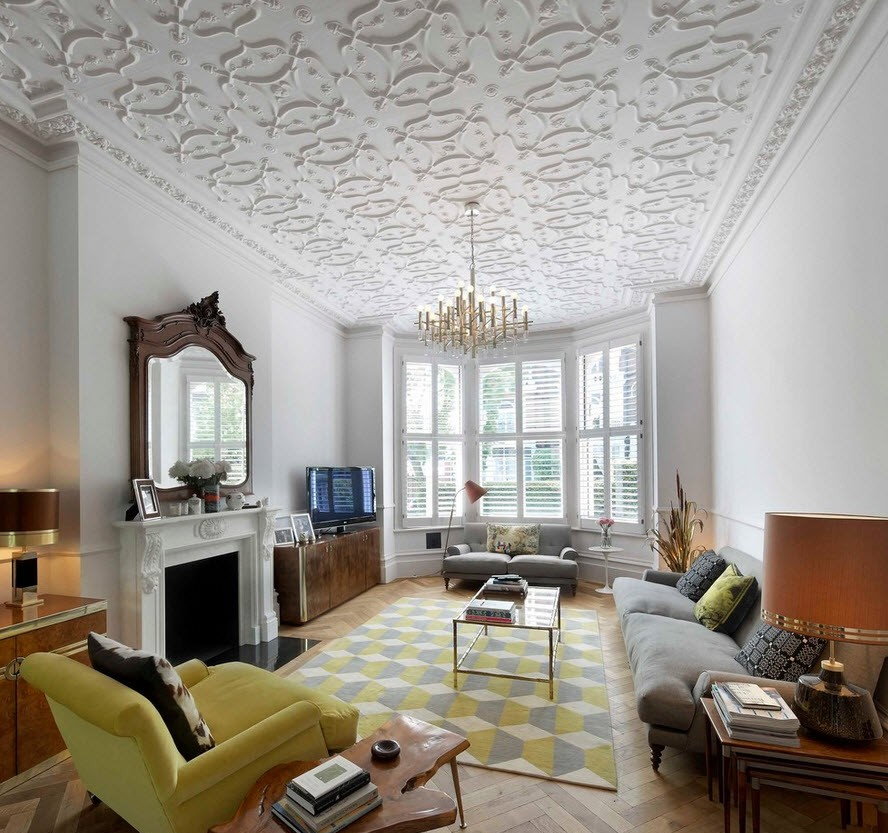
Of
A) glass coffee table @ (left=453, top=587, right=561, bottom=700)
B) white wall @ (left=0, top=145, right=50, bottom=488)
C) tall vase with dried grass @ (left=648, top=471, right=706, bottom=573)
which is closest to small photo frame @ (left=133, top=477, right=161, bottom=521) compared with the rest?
white wall @ (left=0, top=145, right=50, bottom=488)

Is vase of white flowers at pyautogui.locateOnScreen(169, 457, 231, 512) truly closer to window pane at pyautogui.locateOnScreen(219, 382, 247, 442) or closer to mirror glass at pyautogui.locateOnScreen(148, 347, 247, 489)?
mirror glass at pyautogui.locateOnScreen(148, 347, 247, 489)

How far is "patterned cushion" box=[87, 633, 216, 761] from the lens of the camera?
1883 mm

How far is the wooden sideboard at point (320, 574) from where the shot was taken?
492cm

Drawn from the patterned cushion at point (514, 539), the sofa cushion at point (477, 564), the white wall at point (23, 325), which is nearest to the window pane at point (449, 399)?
the patterned cushion at point (514, 539)

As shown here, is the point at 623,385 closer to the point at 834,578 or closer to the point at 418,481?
the point at 418,481

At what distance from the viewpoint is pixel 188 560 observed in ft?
12.5

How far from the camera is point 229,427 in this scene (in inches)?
170

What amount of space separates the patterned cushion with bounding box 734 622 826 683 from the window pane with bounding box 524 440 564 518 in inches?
178

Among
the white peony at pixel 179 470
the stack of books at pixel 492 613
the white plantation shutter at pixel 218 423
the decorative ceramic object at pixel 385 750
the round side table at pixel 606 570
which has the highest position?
the white plantation shutter at pixel 218 423

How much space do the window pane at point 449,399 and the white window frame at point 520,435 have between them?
208mm

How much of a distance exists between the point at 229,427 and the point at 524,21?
336 cm

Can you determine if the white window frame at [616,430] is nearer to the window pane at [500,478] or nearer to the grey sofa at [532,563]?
the grey sofa at [532,563]

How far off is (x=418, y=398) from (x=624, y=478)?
276 cm

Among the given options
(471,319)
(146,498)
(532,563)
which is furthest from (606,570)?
(146,498)
